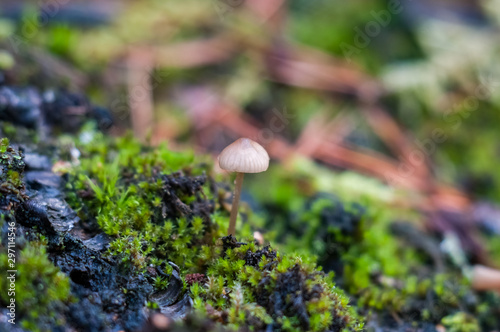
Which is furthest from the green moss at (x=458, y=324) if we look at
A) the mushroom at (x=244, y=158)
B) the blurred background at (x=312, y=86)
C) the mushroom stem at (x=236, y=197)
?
the mushroom at (x=244, y=158)

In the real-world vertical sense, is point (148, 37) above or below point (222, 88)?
above

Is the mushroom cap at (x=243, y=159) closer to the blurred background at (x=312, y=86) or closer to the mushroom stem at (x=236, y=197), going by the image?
the mushroom stem at (x=236, y=197)

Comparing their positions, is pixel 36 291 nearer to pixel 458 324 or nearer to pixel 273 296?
pixel 273 296

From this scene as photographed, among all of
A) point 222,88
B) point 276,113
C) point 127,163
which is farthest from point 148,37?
point 127,163

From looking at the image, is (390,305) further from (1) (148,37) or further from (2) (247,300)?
(1) (148,37)

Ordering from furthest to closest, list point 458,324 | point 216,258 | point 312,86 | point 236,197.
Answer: point 312,86
point 458,324
point 236,197
point 216,258

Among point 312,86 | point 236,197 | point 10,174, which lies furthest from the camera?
point 312,86

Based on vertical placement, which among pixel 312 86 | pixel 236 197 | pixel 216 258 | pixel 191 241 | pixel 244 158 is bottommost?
pixel 216 258

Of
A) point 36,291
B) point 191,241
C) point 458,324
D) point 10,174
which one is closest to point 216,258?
point 191,241

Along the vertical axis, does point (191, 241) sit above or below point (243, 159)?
below
